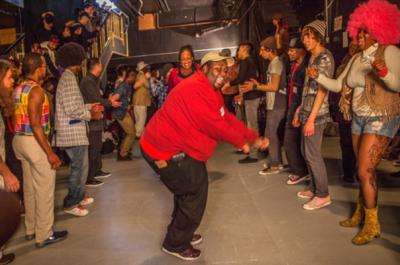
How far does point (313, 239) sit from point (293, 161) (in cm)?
168

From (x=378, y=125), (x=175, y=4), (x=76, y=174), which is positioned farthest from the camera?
(x=175, y=4)

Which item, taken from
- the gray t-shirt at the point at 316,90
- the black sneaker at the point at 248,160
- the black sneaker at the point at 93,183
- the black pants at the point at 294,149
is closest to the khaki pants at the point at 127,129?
the black sneaker at the point at 93,183

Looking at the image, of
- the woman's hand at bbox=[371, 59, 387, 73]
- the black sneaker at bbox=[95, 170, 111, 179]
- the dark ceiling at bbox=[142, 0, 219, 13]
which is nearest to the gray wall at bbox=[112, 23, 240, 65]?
the dark ceiling at bbox=[142, 0, 219, 13]

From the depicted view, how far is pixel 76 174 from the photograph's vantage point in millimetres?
3879

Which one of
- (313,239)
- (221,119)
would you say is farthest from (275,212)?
(221,119)

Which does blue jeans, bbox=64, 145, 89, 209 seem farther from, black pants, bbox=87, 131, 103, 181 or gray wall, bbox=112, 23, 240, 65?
gray wall, bbox=112, 23, 240, 65

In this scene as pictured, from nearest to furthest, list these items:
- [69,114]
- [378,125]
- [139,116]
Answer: [378,125]
[69,114]
[139,116]

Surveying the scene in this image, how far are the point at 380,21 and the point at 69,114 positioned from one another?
2.71 m

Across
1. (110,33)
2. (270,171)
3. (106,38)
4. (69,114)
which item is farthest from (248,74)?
(110,33)

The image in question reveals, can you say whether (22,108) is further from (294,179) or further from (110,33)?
(110,33)

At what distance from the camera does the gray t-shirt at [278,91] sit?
4.82 metres

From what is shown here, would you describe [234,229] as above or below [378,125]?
below

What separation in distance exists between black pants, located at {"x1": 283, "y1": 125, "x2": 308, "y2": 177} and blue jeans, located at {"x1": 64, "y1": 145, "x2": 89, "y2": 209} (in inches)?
89.2

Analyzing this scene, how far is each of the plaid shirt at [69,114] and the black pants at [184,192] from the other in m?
1.24
